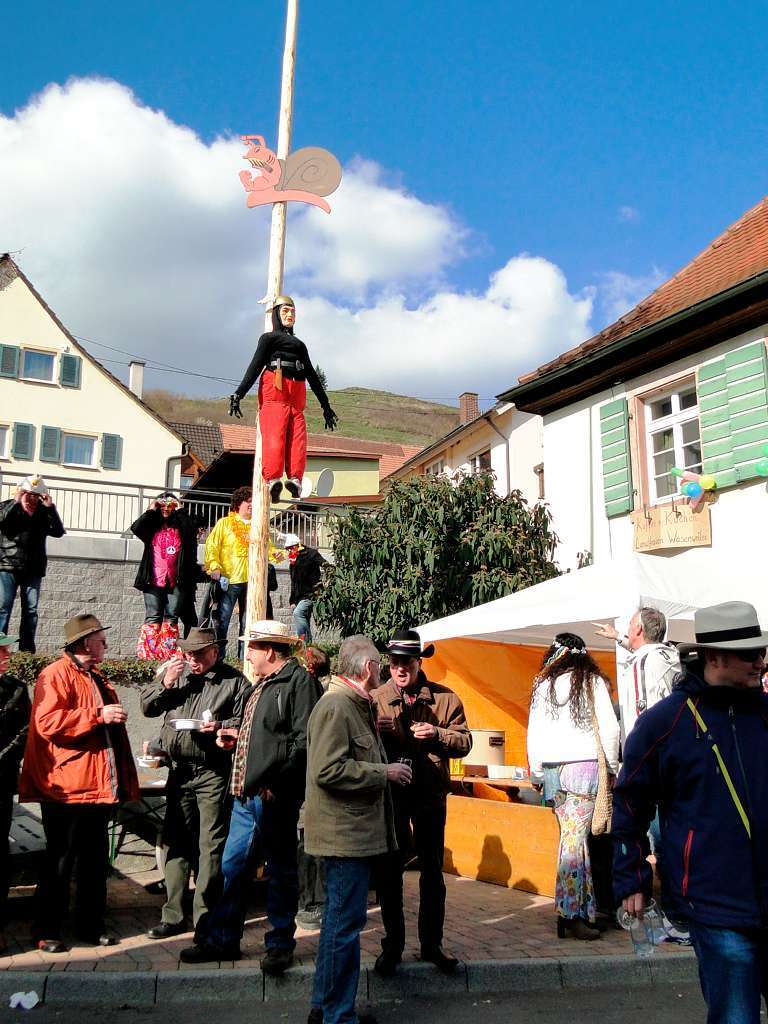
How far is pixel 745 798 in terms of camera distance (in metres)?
2.96

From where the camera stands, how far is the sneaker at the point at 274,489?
24.8 feet

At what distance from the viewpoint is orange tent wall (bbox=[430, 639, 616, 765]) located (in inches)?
434

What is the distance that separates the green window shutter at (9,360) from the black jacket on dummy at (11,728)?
30713 millimetres

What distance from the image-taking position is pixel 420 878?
531cm

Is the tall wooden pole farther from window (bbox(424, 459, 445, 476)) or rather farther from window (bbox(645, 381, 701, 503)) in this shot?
window (bbox(424, 459, 445, 476))

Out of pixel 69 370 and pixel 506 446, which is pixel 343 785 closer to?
pixel 506 446

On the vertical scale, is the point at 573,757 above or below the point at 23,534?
below

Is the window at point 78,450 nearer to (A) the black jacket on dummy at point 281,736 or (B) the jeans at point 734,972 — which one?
(A) the black jacket on dummy at point 281,736

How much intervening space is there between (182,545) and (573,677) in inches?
251

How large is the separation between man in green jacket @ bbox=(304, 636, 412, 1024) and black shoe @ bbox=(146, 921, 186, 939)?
1.68 meters

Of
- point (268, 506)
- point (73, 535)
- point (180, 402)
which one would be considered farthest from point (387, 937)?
point (180, 402)

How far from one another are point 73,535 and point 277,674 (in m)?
12.5

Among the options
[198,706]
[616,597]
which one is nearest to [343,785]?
[198,706]

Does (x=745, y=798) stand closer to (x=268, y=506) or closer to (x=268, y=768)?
(x=268, y=768)
